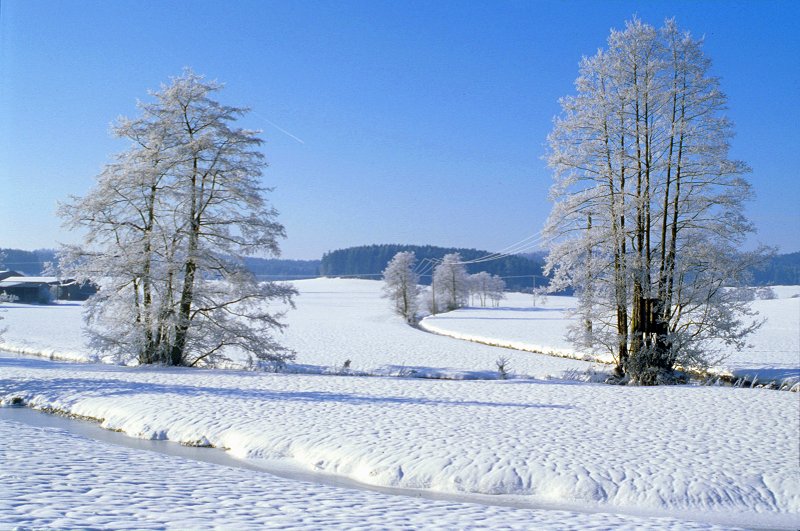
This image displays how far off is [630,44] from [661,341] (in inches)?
377

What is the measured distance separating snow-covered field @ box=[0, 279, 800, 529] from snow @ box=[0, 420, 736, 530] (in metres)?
0.05

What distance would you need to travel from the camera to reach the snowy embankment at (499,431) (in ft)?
28.4

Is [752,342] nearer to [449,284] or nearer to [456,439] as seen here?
[456,439]

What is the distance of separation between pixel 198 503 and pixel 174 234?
14.3 meters

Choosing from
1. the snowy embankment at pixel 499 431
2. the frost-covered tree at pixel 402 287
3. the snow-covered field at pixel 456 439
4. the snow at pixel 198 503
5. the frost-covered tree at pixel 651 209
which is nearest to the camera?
the snow at pixel 198 503

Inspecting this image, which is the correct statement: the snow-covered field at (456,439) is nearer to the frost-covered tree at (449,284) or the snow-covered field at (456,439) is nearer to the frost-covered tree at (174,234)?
the frost-covered tree at (174,234)

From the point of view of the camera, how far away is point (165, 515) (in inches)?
235

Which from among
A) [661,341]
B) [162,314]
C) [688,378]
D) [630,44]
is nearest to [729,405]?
[661,341]

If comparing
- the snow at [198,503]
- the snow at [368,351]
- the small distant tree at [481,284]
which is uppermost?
the small distant tree at [481,284]

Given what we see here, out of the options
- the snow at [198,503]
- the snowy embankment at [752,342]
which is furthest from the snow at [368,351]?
the snow at [198,503]

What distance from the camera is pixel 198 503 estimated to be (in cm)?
661

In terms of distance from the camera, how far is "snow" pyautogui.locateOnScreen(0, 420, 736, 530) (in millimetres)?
5836

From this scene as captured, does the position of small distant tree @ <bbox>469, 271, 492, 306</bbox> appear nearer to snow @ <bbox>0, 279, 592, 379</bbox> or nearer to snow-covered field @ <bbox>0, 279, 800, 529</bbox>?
snow @ <bbox>0, 279, 592, 379</bbox>

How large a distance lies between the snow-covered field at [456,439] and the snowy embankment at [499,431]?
34 mm
